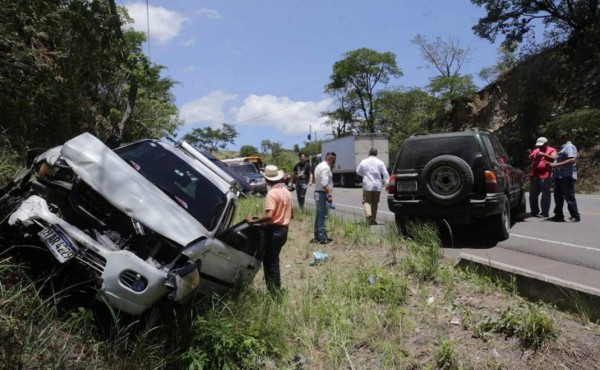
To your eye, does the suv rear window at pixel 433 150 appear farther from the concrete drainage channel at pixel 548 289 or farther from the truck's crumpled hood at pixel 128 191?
the truck's crumpled hood at pixel 128 191

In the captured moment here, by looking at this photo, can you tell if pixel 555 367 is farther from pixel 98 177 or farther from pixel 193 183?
pixel 98 177

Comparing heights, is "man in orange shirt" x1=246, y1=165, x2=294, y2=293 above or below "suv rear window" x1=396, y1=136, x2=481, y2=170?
below

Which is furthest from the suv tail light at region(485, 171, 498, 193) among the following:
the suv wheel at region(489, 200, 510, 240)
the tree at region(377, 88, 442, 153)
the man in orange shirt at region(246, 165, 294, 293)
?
the tree at region(377, 88, 442, 153)

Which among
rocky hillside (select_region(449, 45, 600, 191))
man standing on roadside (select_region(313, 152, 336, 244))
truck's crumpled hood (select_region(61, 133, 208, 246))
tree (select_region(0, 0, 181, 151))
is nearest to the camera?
truck's crumpled hood (select_region(61, 133, 208, 246))

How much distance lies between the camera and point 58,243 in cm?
396

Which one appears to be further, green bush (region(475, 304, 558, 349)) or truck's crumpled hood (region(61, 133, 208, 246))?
truck's crumpled hood (region(61, 133, 208, 246))

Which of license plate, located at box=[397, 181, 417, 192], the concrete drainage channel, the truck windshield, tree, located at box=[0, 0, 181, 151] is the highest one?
tree, located at box=[0, 0, 181, 151]

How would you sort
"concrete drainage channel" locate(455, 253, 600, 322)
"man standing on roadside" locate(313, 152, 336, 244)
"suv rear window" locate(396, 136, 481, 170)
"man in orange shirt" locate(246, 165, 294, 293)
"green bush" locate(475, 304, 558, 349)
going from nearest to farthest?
"green bush" locate(475, 304, 558, 349) < "concrete drainage channel" locate(455, 253, 600, 322) < "man in orange shirt" locate(246, 165, 294, 293) < "suv rear window" locate(396, 136, 481, 170) < "man standing on roadside" locate(313, 152, 336, 244)

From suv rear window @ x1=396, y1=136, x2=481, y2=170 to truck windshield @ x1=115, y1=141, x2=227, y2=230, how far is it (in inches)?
178

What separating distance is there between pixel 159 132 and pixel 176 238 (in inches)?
978

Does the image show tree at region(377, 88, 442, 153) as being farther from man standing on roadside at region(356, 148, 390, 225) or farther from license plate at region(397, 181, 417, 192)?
license plate at region(397, 181, 417, 192)

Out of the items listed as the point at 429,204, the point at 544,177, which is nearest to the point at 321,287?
the point at 429,204

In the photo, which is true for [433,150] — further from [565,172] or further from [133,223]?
[133,223]

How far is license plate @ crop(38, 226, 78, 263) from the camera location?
3893 millimetres
